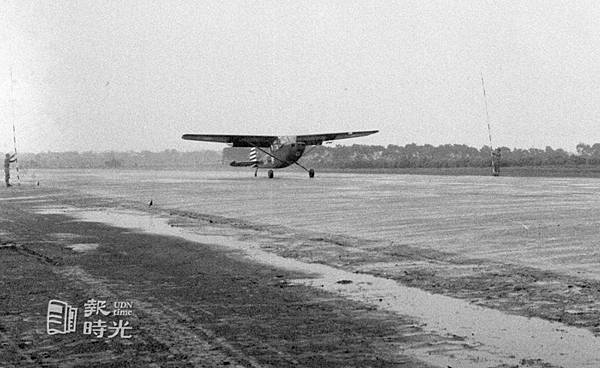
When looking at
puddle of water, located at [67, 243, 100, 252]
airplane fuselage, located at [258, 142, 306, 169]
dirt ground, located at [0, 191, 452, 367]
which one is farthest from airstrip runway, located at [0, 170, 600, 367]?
airplane fuselage, located at [258, 142, 306, 169]

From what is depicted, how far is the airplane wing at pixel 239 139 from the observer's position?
5562 cm

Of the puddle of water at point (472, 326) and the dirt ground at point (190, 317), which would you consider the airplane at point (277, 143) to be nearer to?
the dirt ground at point (190, 317)

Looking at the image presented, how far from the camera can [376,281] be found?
1035 centimetres

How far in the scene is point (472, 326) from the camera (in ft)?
24.3

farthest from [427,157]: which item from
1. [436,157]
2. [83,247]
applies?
[83,247]

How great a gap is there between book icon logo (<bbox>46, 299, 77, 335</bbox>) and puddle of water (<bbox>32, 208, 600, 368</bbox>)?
3.08 meters

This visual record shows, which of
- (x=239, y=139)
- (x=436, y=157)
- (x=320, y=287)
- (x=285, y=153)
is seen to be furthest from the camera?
(x=436, y=157)

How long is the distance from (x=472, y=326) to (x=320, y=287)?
9.37 feet

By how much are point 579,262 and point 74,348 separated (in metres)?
7.78

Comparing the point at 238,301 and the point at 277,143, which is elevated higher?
the point at 277,143

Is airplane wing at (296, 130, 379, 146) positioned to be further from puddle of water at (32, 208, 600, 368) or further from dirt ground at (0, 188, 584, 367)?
puddle of water at (32, 208, 600, 368)

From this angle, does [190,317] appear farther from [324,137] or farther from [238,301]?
[324,137]

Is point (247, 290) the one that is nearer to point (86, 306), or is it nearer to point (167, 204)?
point (86, 306)

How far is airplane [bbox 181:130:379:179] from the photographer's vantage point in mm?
54281
